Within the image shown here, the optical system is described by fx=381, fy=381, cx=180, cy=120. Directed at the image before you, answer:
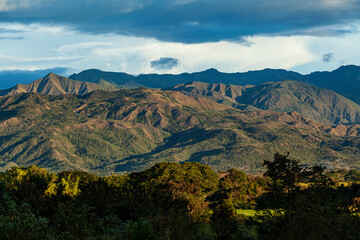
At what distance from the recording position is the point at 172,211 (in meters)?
17.7

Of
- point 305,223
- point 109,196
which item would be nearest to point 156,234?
point 305,223

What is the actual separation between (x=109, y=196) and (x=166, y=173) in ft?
40.9

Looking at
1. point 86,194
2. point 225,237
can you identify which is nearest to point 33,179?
point 86,194

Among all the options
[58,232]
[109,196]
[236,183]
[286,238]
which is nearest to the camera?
[286,238]

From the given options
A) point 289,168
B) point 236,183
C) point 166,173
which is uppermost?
point 289,168

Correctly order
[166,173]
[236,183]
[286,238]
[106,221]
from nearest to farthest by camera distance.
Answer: [286,238] → [106,221] → [166,173] → [236,183]

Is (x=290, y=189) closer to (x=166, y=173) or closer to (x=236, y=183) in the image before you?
A: (x=166, y=173)

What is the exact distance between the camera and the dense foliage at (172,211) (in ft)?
50.8

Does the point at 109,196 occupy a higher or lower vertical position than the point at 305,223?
lower

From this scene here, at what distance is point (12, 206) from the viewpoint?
1936 cm

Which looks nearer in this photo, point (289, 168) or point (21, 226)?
point (21, 226)

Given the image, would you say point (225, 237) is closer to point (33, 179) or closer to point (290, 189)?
point (290, 189)

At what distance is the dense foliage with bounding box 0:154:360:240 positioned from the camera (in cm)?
1548

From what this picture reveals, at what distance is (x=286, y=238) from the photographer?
14734 mm
